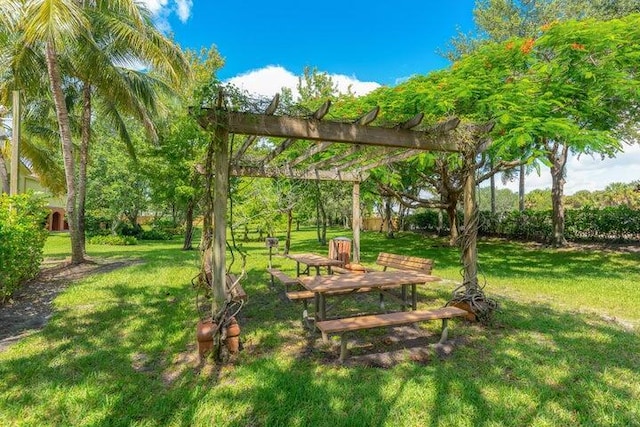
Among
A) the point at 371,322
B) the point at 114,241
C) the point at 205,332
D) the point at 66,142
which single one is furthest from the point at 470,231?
the point at 114,241

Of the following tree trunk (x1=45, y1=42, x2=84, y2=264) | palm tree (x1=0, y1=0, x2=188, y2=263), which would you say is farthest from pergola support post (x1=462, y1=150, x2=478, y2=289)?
tree trunk (x1=45, y1=42, x2=84, y2=264)

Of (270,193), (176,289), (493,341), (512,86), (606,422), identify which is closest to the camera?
(606,422)

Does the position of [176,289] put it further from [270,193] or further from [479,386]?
[270,193]

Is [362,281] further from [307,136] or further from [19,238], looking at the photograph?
[19,238]

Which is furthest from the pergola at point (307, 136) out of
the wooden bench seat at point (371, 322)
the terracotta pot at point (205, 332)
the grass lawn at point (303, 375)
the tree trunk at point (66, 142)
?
the tree trunk at point (66, 142)

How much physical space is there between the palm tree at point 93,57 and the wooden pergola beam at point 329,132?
707 centimetres

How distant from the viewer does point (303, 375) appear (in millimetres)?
3352

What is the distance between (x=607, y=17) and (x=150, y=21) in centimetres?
1704

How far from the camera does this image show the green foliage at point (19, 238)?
219 inches

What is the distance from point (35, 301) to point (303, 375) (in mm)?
5873

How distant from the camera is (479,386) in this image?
3.11 m

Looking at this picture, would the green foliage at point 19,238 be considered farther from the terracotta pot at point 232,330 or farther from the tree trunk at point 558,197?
the tree trunk at point 558,197

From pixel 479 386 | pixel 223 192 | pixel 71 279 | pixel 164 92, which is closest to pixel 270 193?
pixel 164 92

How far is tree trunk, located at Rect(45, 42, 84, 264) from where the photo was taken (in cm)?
924
